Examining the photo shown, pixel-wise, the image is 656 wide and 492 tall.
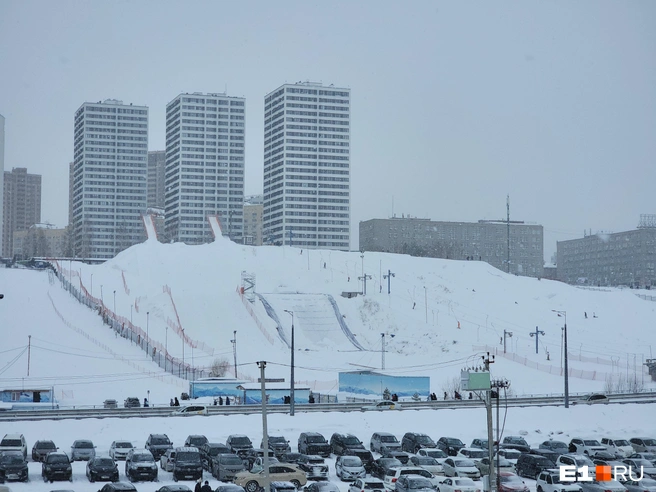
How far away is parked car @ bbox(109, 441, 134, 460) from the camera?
35.7 meters

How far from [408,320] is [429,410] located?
43.8m

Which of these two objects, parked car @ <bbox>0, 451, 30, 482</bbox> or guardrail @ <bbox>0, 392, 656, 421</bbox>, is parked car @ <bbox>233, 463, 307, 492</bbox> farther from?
guardrail @ <bbox>0, 392, 656, 421</bbox>

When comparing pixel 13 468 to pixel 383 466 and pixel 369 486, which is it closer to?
pixel 369 486

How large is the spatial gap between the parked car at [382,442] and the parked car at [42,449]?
43.5 feet

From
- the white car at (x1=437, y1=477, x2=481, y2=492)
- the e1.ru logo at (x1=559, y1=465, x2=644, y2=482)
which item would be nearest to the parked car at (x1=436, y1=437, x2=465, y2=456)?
the e1.ru logo at (x1=559, y1=465, x2=644, y2=482)

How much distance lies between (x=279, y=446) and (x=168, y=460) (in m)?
5.11

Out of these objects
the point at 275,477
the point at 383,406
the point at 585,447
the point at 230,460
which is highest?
the point at 383,406

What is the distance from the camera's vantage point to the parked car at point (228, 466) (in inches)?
1272

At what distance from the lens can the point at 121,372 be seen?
65875mm

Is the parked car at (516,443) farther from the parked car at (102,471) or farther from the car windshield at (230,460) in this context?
the parked car at (102,471)

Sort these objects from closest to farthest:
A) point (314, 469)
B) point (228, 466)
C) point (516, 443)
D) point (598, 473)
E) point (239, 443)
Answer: point (598, 473)
point (228, 466)
point (314, 469)
point (239, 443)
point (516, 443)

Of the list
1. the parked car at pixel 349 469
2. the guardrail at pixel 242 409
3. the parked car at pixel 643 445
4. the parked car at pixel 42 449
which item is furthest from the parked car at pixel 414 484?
the guardrail at pixel 242 409

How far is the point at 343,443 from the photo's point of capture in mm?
38344

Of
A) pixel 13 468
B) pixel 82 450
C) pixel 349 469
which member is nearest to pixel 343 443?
pixel 349 469
